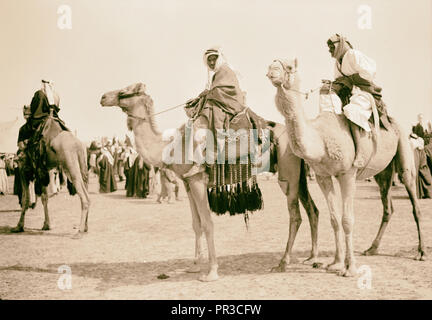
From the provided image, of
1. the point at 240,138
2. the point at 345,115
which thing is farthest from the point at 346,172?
the point at 240,138

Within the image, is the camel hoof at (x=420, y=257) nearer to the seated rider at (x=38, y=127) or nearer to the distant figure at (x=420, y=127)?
the seated rider at (x=38, y=127)

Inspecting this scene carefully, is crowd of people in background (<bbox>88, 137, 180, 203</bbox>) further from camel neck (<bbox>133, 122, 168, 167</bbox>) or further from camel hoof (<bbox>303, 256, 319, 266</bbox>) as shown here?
camel neck (<bbox>133, 122, 168, 167</bbox>)

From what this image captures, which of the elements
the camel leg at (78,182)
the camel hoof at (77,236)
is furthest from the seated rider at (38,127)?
the camel hoof at (77,236)

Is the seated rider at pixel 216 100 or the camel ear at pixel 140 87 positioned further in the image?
the camel ear at pixel 140 87

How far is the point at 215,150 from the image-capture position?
6.54 metres

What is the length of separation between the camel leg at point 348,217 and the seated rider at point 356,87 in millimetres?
238

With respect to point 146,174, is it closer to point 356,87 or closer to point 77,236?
point 77,236

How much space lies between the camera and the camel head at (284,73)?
5.80 metres

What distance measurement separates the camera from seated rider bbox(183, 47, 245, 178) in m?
6.55

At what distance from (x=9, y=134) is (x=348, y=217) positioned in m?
8.98

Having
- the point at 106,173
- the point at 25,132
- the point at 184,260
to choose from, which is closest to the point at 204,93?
the point at 184,260

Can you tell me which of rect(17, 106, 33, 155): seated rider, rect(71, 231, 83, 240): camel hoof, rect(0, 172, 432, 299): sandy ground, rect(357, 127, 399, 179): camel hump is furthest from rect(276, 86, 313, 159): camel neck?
rect(17, 106, 33, 155): seated rider

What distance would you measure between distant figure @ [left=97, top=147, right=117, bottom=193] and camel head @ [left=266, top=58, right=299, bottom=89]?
711 inches

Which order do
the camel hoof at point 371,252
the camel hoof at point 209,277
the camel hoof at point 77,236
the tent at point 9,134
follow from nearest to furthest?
the camel hoof at point 209,277 → the camel hoof at point 371,252 → the camel hoof at point 77,236 → the tent at point 9,134
